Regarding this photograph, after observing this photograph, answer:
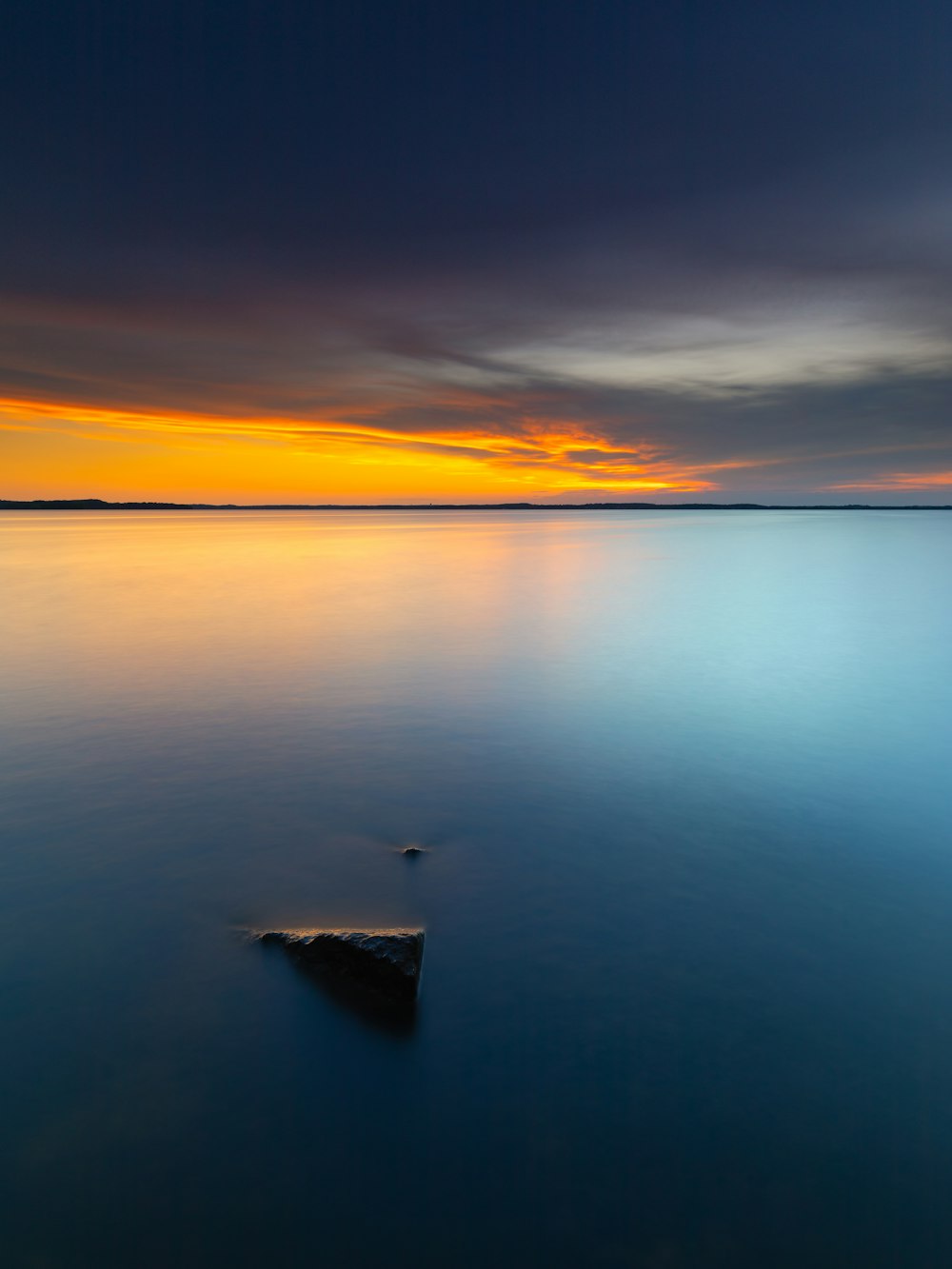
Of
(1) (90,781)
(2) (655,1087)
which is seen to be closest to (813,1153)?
(2) (655,1087)

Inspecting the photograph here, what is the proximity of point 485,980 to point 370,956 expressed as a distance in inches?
39.9

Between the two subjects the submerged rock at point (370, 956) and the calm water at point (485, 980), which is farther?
the submerged rock at point (370, 956)

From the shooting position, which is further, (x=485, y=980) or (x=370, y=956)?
(x=485, y=980)

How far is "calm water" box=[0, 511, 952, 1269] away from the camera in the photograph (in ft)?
14.4

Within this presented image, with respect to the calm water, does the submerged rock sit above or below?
above

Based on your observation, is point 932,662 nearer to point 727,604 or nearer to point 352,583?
point 727,604

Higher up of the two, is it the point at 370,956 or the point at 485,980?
the point at 370,956

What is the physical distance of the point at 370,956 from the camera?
6.24 meters

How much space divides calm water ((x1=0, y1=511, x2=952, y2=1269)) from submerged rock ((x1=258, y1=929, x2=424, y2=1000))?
25 cm

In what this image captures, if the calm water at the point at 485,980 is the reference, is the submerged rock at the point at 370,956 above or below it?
above

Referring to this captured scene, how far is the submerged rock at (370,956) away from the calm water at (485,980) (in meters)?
0.25

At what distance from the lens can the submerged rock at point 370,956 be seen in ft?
20.0

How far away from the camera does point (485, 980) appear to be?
6383 millimetres

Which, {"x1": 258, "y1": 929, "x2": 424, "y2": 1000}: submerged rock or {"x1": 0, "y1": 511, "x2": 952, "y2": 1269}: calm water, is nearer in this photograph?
{"x1": 0, "y1": 511, "x2": 952, "y2": 1269}: calm water
